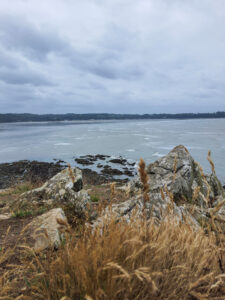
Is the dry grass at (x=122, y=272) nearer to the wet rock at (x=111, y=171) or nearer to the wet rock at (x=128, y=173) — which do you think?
the wet rock at (x=128, y=173)

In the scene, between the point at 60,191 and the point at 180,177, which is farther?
the point at 180,177

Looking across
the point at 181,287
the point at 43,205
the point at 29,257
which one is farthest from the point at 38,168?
the point at 181,287

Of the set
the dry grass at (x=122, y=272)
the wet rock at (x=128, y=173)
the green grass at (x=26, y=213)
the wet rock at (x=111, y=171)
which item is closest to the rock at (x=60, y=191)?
the green grass at (x=26, y=213)

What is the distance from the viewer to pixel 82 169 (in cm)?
2792

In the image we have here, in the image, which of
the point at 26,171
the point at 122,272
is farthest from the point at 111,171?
the point at 122,272

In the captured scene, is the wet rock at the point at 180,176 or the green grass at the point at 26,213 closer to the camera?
the green grass at the point at 26,213

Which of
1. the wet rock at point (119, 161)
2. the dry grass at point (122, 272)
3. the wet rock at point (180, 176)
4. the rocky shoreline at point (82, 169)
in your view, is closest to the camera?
the dry grass at point (122, 272)

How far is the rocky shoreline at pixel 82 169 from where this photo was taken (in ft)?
81.1

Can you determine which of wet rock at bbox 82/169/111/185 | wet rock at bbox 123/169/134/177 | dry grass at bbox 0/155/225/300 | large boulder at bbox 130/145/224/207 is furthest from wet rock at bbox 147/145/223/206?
wet rock at bbox 123/169/134/177

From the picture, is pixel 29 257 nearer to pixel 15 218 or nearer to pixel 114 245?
pixel 114 245

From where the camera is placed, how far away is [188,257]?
2.13m

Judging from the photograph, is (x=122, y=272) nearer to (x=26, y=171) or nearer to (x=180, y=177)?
(x=180, y=177)

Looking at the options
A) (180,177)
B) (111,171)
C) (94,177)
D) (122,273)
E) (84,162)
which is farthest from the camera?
(84,162)

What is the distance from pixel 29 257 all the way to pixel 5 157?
38.2 meters
